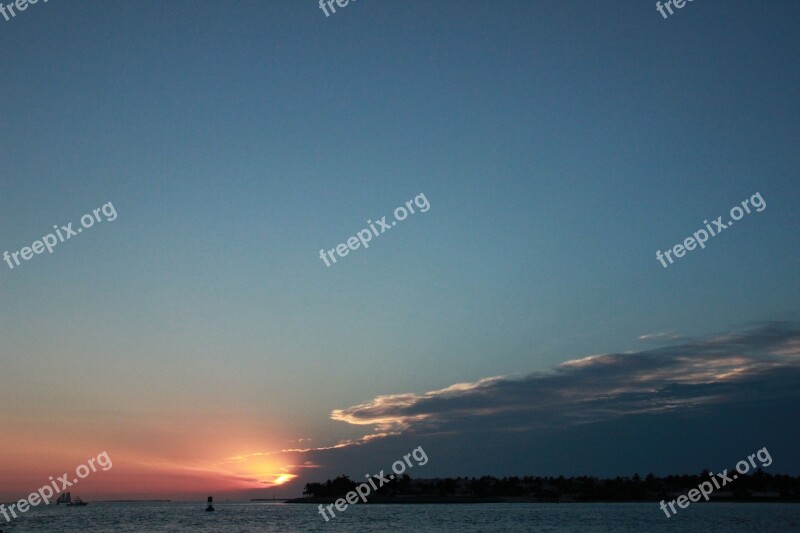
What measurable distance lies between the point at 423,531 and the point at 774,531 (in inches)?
2304

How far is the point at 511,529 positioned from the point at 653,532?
24844mm

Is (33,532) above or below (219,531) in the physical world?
above

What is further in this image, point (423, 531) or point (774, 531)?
point (423, 531)

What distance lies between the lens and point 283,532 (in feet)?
410

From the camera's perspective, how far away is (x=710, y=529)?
125375 mm

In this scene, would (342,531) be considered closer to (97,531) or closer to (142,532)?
(142,532)

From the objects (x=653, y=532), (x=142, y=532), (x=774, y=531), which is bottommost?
(x=774, y=531)

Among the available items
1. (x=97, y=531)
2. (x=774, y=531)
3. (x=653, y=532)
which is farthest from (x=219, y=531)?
(x=774, y=531)

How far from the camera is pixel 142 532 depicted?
420 ft

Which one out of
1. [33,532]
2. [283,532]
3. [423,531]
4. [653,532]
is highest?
[33,532]

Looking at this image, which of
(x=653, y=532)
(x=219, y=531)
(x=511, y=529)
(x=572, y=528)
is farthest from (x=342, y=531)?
(x=653, y=532)

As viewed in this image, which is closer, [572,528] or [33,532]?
[33,532]

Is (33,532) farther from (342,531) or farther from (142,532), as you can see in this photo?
(342,531)

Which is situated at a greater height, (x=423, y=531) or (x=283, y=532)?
(x=283, y=532)
